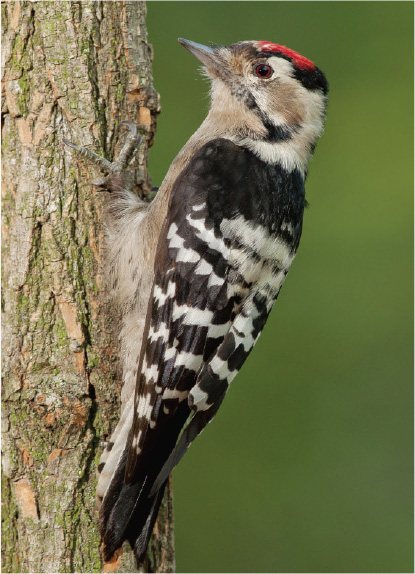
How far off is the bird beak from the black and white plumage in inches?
12.9

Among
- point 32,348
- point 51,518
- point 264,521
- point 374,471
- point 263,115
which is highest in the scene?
point 263,115

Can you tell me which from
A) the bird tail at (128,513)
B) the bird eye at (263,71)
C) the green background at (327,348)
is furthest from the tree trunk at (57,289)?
the green background at (327,348)

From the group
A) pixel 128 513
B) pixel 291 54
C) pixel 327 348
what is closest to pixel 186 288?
pixel 128 513

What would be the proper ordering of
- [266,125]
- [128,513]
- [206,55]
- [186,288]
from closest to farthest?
[128,513], [186,288], [266,125], [206,55]

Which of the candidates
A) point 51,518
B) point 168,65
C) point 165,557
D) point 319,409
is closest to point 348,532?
point 319,409

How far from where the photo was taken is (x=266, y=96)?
3.05m

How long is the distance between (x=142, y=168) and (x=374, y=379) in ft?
7.39

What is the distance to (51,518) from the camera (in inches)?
95.3

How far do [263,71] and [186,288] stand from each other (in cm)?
102

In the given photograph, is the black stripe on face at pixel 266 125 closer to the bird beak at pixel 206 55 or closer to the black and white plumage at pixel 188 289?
the black and white plumage at pixel 188 289

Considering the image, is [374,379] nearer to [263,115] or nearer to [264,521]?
[264,521]

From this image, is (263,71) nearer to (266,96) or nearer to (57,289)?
(266,96)

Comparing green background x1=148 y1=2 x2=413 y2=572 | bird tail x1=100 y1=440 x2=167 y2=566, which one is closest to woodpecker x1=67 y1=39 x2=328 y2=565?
bird tail x1=100 y1=440 x2=167 y2=566

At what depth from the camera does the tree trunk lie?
2.42 metres
